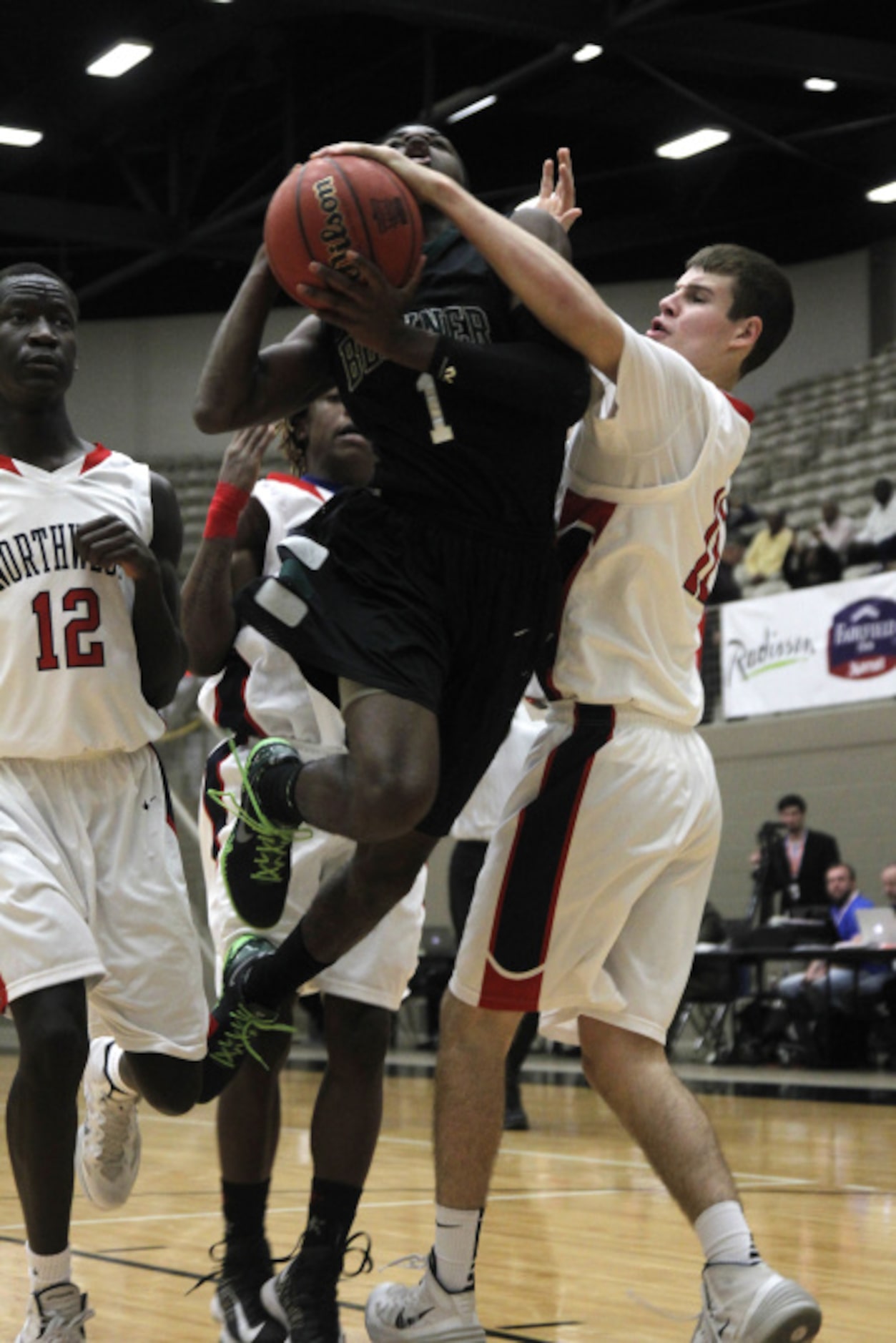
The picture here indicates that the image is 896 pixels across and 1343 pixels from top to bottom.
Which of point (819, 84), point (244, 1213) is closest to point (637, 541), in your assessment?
point (244, 1213)

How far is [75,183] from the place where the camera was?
2273 cm

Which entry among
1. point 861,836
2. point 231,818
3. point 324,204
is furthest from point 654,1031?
point 861,836

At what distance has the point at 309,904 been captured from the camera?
4.25 meters

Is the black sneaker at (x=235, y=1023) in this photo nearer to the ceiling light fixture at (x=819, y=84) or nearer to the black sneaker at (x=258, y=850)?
the black sneaker at (x=258, y=850)

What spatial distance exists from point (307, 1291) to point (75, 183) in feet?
69.0

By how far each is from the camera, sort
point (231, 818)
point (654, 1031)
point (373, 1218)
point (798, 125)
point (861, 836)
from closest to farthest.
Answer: point (654, 1031) → point (231, 818) → point (373, 1218) → point (861, 836) → point (798, 125)

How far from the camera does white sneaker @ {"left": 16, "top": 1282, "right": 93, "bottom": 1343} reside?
137 inches

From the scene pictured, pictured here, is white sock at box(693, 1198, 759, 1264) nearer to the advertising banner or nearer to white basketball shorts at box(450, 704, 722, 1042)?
white basketball shorts at box(450, 704, 722, 1042)

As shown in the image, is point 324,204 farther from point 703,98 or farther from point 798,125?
point 798,125

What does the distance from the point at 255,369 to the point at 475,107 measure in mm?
16423

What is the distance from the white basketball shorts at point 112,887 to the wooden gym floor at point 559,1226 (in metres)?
0.68

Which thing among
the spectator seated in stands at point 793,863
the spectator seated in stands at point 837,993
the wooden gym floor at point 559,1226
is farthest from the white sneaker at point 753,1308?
the spectator seated in stands at point 793,863

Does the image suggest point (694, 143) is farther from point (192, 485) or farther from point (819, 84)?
point (192, 485)

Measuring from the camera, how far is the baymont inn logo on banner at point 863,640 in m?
14.0
